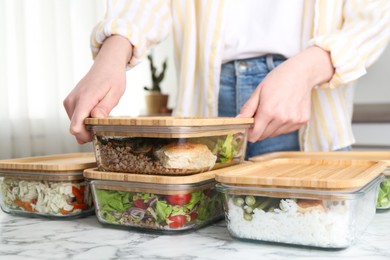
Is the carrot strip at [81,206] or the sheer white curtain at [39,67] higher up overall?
the sheer white curtain at [39,67]

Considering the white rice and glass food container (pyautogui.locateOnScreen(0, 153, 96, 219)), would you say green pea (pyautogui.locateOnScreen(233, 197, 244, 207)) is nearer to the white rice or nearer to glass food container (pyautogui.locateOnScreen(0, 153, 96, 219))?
the white rice

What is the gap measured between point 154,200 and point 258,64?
53cm

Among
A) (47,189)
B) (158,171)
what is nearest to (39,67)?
(47,189)

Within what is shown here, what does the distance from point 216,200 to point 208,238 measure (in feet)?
0.26

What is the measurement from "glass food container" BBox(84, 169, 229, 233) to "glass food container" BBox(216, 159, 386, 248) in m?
0.05

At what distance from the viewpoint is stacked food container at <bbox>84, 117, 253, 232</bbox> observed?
0.66 meters

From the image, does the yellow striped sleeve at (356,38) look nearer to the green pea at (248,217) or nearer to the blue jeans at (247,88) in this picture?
the blue jeans at (247,88)

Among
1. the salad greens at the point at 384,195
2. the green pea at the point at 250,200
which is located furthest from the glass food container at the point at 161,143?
the salad greens at the point at 384,195

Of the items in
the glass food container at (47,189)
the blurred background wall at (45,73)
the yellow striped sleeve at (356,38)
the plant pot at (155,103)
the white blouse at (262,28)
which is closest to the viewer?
the glass food container at (47,189)

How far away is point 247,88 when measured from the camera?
1.11m

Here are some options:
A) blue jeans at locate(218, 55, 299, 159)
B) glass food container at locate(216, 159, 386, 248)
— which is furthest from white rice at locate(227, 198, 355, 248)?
blue jeans at locate(218, 55, 299, 159)

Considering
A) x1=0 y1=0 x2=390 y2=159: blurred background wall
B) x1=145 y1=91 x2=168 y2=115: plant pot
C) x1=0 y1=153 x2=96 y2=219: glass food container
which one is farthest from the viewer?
x1=145 y1=91 x2=168 y2=115: plant pot

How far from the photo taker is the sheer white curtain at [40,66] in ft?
7.59

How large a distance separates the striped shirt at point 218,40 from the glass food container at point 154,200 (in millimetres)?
399
